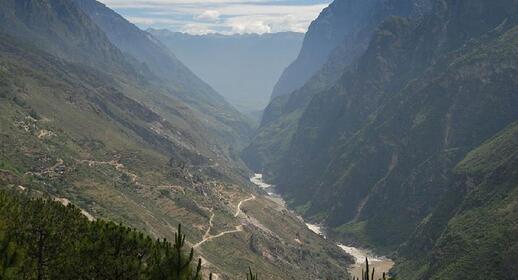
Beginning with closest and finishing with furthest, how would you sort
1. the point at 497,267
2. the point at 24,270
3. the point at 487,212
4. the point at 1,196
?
1. the point at 24,270
2. the point at 1,196
3. the point at 497,267
4. the point at 487,212

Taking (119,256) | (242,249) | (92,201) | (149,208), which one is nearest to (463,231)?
(242,249)

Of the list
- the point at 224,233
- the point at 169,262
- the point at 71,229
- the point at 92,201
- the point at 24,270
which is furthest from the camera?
the point at 224,233

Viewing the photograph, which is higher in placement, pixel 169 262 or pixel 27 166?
pixel 169 262

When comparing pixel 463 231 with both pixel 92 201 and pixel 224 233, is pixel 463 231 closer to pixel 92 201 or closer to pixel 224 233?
pixel 224 233

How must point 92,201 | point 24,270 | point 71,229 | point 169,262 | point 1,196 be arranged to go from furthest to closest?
point 92,201 → point 1,196 → point 71,229 → point 24,270 → point 169,262

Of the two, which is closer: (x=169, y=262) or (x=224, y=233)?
(x=169, y=262)

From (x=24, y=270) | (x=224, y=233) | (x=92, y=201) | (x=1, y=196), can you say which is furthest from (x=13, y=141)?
(x=24, y=270)

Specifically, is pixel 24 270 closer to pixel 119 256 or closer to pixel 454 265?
pixel 119 256

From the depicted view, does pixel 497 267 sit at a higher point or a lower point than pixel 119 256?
lower

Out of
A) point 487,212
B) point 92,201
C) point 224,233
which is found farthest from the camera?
point 224,233

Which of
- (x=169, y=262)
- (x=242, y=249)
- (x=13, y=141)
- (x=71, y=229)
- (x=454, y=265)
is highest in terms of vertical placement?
(x=169, y=262)
